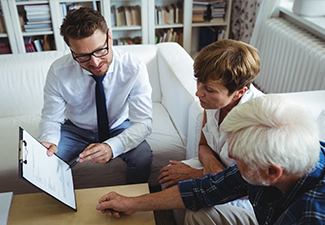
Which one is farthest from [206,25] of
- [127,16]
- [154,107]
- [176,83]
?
[176,83]

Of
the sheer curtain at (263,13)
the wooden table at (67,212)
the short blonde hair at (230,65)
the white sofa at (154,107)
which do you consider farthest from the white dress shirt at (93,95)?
the sheer curtain at (263,13)

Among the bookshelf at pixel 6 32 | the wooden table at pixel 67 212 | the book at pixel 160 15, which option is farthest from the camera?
the book at pixel 160 15

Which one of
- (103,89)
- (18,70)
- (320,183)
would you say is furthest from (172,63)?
(320,183)

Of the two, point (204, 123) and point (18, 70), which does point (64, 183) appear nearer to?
point (204, 123)

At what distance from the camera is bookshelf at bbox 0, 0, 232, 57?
9.20 ft

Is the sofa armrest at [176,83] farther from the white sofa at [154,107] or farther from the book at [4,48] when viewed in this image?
the book at [4,48]

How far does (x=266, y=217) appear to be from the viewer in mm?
850

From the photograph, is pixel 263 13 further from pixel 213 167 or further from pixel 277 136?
pixel 277 136

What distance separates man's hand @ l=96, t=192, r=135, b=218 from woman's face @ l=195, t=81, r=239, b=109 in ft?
1.63

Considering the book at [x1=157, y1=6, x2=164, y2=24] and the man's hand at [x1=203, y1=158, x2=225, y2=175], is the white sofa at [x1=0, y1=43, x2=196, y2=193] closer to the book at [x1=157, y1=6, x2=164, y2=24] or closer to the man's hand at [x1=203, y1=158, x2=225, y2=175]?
the man's hand at [x1=203, y1=158, x2=225, y2=175]

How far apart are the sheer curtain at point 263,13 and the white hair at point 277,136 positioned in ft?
7.04

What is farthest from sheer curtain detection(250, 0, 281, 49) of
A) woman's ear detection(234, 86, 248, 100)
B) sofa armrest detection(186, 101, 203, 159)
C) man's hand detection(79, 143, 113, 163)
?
man's hand detection(79, 143, 113, 163)

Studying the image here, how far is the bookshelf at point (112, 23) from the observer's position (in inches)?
110

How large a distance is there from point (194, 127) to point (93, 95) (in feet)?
1.84
